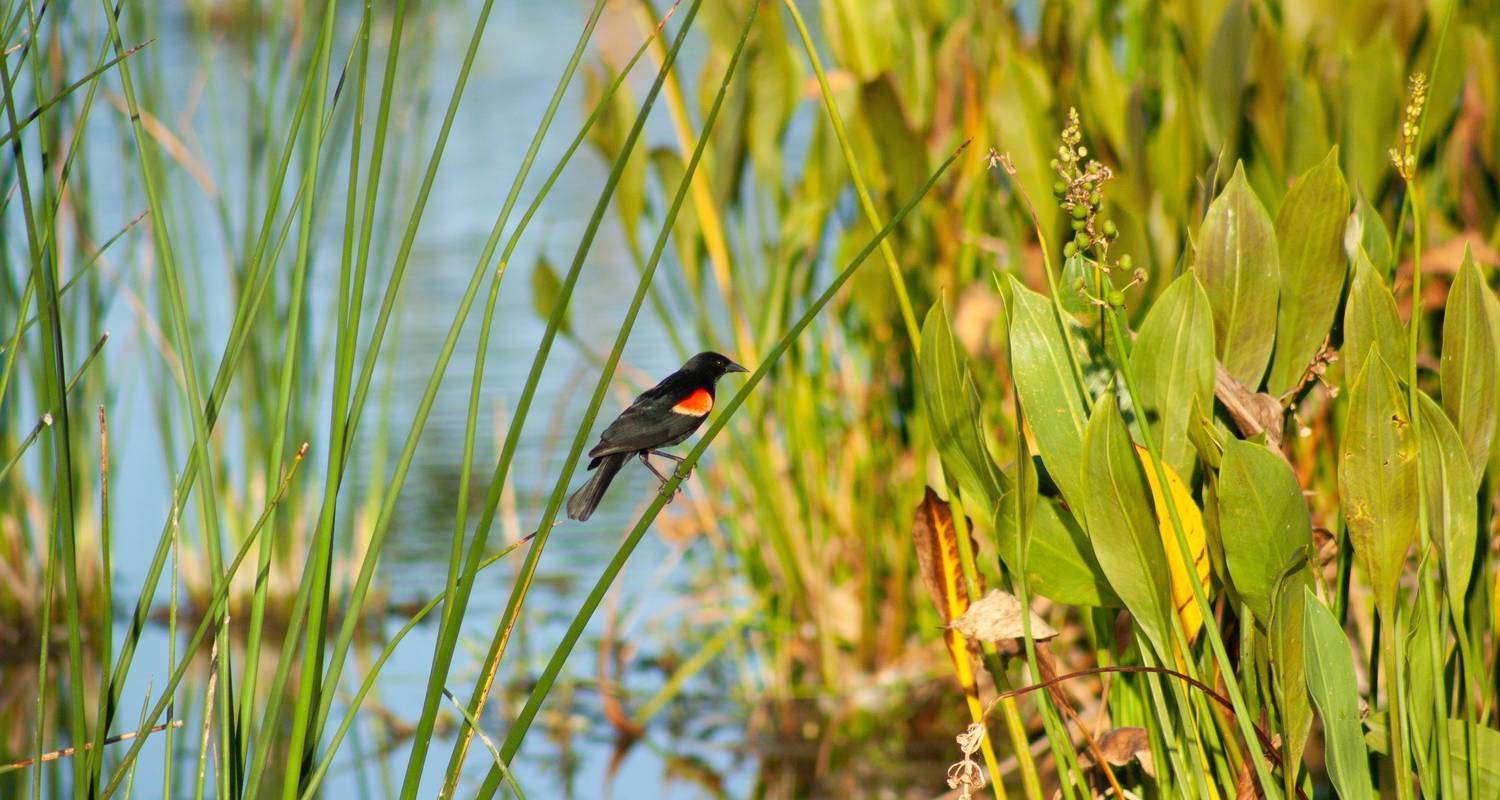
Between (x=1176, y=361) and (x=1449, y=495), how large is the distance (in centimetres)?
18

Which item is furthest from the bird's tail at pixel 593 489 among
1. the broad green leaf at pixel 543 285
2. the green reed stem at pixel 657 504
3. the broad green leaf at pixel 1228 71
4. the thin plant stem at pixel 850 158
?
the broad green leaf at pixel 543 285

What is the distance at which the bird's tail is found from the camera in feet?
2.86

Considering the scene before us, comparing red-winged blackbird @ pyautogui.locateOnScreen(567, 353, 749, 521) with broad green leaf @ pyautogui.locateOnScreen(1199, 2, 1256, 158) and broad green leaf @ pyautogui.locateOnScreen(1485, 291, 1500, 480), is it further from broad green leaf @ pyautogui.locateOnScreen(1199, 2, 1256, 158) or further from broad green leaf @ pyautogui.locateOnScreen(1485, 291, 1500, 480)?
broad green leaf @ pyautogui.locateOnScreen(1199, 2, 1256, 158)

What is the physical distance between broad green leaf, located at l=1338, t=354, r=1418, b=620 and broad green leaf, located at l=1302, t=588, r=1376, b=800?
0.06 m

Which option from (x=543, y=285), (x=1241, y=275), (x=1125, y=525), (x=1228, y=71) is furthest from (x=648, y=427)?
(x=543, y=285)

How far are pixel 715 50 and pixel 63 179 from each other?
134cm

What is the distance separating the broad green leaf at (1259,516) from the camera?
864 millimetres

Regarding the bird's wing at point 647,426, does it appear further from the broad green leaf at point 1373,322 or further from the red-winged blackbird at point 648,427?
the broad green leaf at point 1373,322

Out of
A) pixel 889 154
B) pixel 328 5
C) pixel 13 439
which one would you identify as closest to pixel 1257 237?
pixel 328 5

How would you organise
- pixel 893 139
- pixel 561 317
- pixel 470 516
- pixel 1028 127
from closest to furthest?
pixel 561 317, pixel 1028 127, pixel 893 139, pixel 470 516

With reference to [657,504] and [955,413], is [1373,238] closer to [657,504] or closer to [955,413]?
[955,413]

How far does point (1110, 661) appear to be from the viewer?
1104 mm

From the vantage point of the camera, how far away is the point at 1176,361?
94 centimetres

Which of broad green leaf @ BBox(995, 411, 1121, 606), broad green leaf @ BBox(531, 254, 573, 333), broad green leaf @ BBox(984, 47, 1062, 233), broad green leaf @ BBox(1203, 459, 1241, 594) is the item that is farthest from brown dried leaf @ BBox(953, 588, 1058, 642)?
broad green leaf @ BBox(531, 254, 573, 333)
